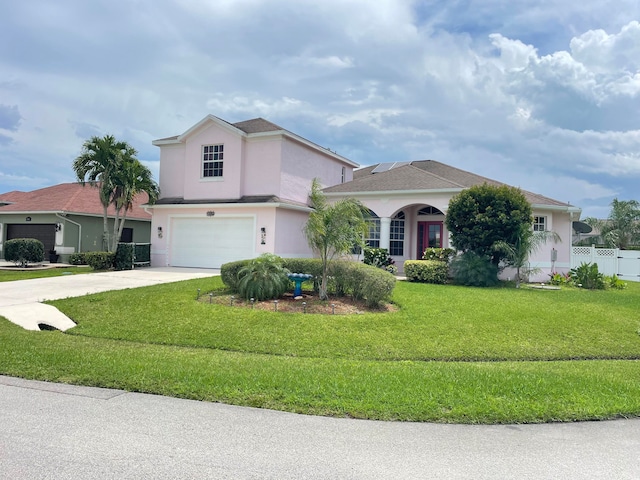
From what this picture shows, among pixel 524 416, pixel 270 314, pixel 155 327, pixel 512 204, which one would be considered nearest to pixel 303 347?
pixel 270 314

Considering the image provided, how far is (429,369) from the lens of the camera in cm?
705

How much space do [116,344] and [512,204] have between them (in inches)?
560

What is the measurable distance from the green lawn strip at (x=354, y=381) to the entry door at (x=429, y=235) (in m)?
14.3

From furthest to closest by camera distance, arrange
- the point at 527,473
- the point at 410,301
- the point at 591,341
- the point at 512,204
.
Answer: the point at 512,204, the point at 410,301, the point at 591,341, the point at 527,473

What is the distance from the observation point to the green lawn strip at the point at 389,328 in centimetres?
845

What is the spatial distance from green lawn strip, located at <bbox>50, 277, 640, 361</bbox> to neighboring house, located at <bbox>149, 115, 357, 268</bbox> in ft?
25.8

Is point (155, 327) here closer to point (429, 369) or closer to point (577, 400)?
point (429, 369)

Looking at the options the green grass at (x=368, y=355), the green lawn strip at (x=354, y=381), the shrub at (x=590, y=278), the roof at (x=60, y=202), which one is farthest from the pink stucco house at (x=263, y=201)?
the green lawn strip at (x=354, y=381)

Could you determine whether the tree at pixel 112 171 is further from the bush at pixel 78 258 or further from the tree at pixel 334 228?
the tree at pixel 334 228

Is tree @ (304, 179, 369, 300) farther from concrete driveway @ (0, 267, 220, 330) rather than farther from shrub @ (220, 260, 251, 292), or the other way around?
concrete driveway @ (0, 267, 220, 330)

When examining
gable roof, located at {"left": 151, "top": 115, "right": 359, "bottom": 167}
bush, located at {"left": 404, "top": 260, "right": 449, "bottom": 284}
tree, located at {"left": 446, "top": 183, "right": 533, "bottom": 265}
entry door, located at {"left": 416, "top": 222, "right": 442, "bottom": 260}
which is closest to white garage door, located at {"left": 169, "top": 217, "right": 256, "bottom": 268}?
gable roof, located at {"left": 151, "top": 115, "right": 359, "bottom": 167}

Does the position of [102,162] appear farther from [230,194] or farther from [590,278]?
[590,278]

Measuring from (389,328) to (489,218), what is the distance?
30.0ft

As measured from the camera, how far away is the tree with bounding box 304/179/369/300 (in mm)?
11641
